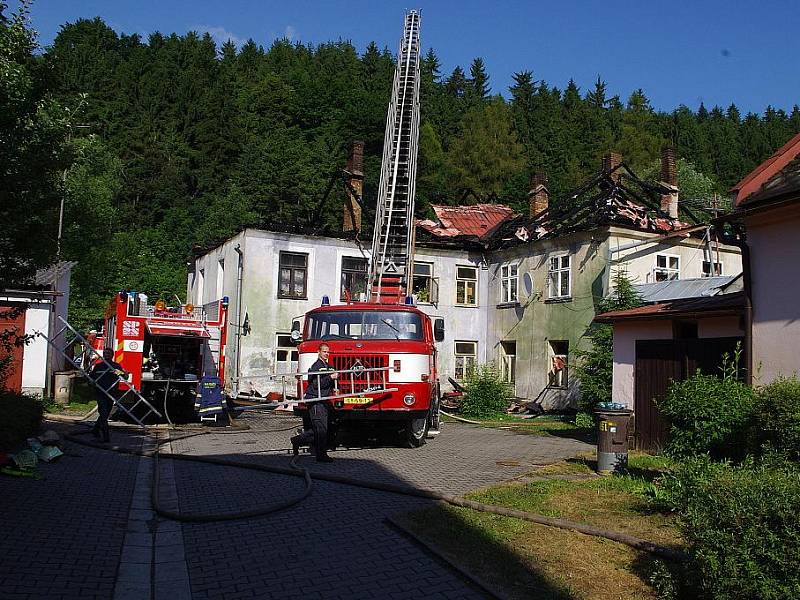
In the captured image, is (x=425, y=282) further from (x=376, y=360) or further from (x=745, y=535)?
(x=745, y=535)

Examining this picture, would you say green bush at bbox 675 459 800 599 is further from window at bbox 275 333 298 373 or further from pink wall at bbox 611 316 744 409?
window at bbox 275 333 298 373

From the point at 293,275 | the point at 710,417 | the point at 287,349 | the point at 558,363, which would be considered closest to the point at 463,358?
the point at 558,363

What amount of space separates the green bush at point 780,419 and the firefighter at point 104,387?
35.3 feet

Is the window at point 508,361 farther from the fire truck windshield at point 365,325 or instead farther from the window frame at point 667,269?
the fire truck windshield at point 365,325

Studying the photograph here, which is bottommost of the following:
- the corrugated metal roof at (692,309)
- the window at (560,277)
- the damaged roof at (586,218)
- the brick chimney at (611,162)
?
the corrugated metal roof at (692,309)

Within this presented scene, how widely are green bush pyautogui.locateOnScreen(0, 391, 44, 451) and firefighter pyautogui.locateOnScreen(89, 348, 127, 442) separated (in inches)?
76.9

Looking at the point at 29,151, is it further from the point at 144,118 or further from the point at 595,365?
the point at 144,118

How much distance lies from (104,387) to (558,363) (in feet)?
52.6

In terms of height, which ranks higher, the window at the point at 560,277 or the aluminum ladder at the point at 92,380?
the window at the point at 560,277

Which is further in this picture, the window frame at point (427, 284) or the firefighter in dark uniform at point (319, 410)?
the window frame at point (427, 284)

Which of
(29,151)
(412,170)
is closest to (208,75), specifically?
(412,170)

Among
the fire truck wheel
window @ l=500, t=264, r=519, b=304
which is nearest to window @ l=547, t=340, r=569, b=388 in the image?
window @ l=500, t=264, r=519, b=304

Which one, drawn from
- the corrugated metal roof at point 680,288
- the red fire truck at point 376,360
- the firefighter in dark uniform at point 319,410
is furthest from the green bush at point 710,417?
the corrugated metal roof at point 680,288

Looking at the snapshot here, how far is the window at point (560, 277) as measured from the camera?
23.6 meters
